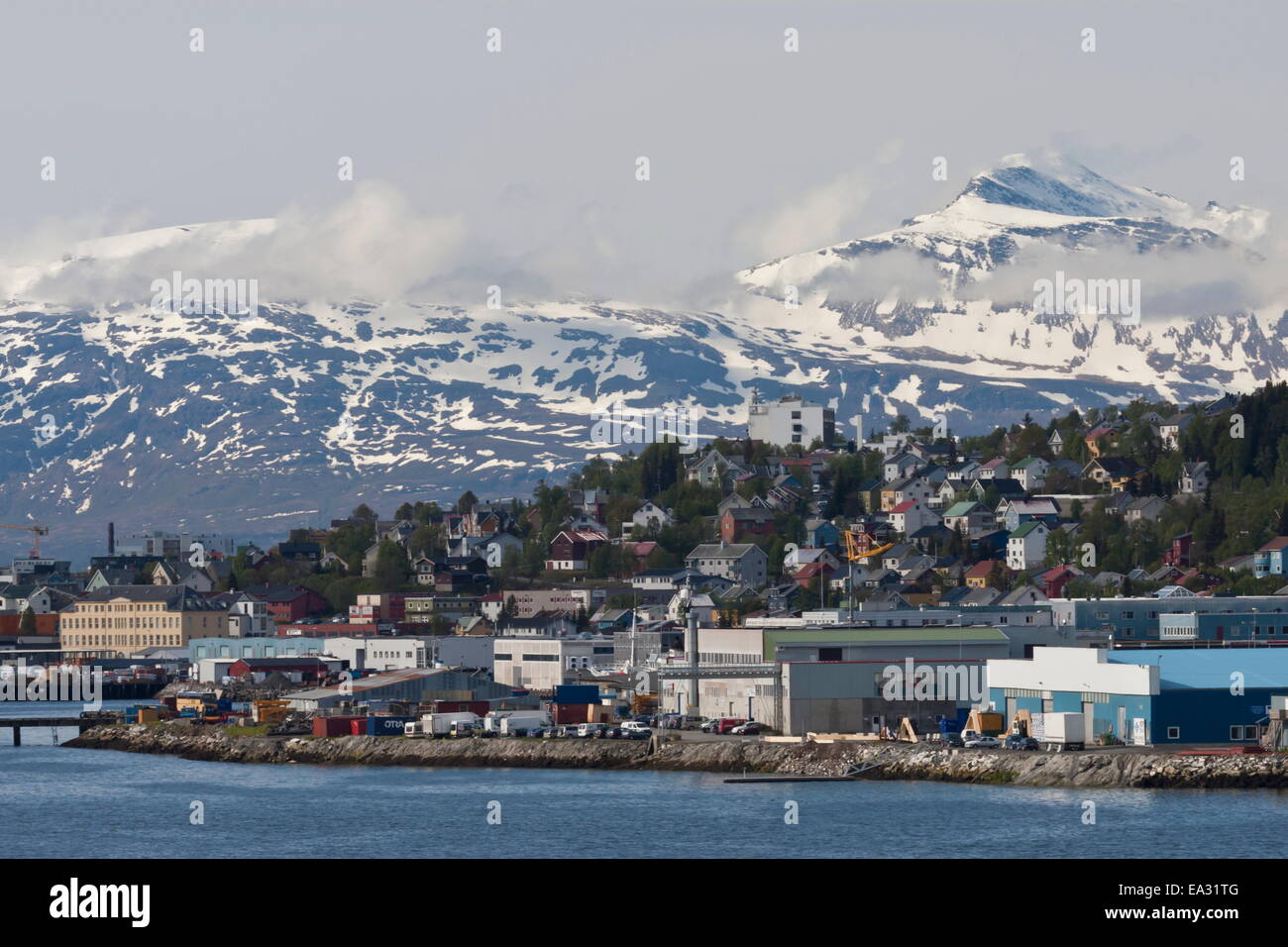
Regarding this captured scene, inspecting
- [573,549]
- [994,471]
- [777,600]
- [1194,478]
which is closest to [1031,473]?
[994,471]

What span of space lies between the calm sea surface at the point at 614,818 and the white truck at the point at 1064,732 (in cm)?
324

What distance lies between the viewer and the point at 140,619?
A: 511 feet

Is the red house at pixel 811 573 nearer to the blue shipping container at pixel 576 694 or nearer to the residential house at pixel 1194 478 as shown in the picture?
the residential house at pixel 1194 478

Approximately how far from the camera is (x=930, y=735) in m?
67.1

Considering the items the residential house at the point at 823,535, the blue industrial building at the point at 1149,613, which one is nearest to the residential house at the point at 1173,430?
the residential house at the point at 823,535

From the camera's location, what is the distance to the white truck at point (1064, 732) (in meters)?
60.4

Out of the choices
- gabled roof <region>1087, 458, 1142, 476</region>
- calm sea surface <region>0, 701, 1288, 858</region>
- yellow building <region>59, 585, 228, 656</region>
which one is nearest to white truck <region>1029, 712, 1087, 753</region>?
calm sea surface <region>0, 701, 1288, 858</region>

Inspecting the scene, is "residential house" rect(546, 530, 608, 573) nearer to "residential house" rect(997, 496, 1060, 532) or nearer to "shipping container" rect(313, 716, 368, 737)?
"residential house" rect(997, 496, 1060, 532)

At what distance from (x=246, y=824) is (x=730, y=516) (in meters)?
102

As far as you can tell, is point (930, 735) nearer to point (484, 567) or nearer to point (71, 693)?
point (71, 693)

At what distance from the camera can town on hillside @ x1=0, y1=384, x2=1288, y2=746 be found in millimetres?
69438

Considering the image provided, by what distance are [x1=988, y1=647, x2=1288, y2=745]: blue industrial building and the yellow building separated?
93442 millimetres
